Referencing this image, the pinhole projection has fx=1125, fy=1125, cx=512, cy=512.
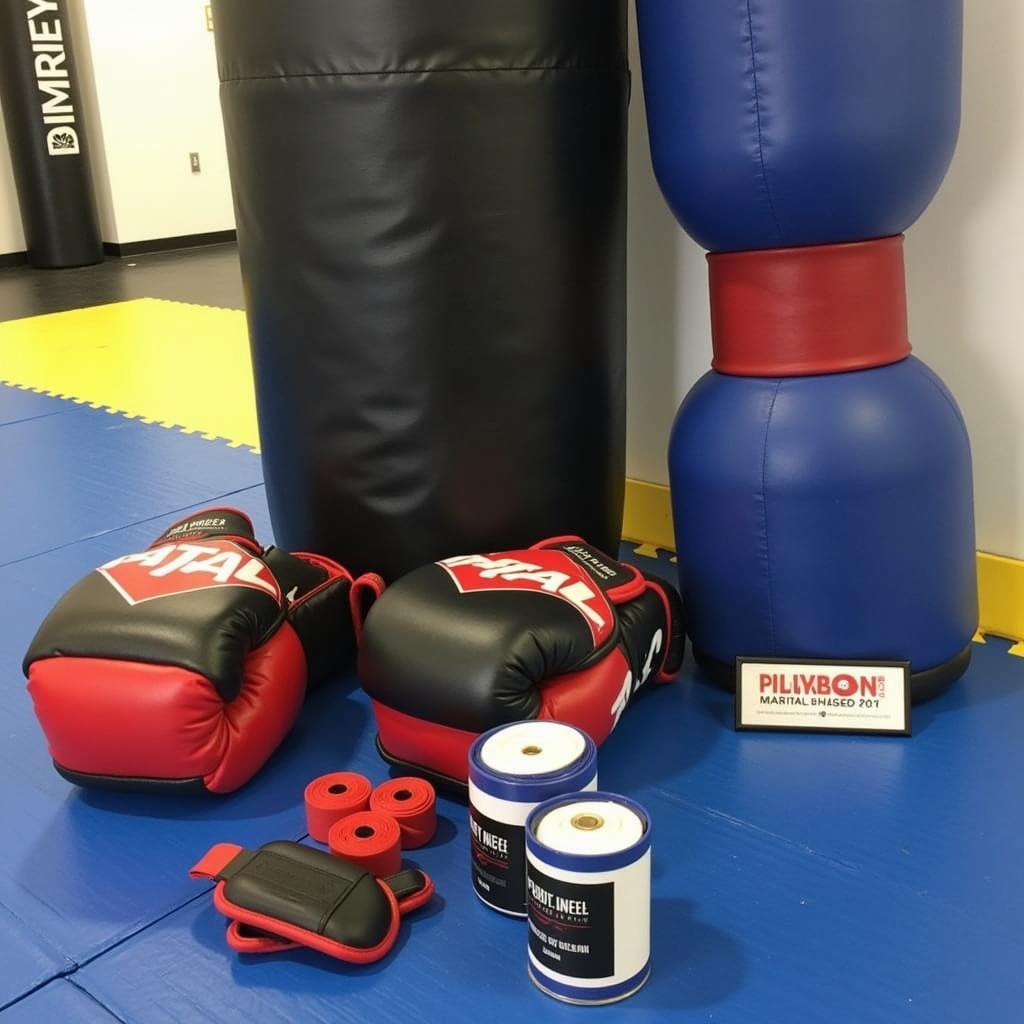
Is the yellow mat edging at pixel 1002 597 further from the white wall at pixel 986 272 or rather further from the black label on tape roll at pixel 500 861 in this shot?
the black label on tape roll at pixel 500 861

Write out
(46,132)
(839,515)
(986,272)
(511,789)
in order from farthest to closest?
(46,132) < (986,272) < (839,515) < (511,789)

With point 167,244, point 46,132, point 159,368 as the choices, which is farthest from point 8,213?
point 159,368

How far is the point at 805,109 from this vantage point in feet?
5.08

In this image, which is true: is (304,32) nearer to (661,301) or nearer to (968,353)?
(661,301)

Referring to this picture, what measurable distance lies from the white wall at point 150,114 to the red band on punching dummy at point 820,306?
23.3ft

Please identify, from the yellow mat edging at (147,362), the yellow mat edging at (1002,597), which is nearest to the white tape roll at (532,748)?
the yellow mat edging at (1002,597)

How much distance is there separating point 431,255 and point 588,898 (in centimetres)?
105

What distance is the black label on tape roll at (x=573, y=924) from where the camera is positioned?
1197mm

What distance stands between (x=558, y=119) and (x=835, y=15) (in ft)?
1.59

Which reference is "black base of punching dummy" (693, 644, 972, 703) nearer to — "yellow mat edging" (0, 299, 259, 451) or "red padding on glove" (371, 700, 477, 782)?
"red padding on glove" (371, 700, 477, 782)

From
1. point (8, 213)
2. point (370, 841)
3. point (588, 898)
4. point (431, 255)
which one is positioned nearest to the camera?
point (588, 898)

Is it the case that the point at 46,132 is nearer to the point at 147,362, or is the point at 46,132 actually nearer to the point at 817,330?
the point at 147,362

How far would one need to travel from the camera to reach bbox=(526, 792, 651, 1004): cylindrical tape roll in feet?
3.92

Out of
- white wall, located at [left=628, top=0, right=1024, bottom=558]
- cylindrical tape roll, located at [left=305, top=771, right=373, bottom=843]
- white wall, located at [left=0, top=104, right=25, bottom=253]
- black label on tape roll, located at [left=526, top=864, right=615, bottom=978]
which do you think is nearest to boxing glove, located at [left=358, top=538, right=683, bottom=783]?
cylindrical tape roll, located at [left=305, top=771, right=373, bottom=843]
